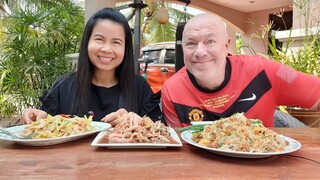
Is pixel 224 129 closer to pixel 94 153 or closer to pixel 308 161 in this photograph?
pixel 308 161

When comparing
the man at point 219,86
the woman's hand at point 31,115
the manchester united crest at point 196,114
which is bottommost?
the manchester united crest at point 196,114

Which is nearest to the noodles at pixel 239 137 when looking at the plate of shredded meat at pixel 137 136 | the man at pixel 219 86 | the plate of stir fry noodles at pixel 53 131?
the plate of shredded meat at pixel 137 136

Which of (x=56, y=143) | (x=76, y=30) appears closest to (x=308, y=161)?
(x=56, y=143)

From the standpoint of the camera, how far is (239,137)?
0.92m

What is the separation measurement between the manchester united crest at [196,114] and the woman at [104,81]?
0.22 m

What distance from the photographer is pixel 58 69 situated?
13.3 ft

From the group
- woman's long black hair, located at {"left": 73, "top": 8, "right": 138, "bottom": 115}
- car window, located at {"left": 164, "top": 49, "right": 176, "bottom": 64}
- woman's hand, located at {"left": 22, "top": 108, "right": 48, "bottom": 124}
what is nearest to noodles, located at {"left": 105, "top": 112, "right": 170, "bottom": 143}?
woman's hand, located at {"left": 22, "top": 108, "right": 48, "bottom": 124}

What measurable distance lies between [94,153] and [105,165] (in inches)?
5.5

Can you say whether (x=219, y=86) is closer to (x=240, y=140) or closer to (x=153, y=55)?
(x=240, y=140)

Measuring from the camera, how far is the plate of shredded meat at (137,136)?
0.95m

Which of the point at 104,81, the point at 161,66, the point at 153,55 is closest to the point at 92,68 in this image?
the point at 104,81

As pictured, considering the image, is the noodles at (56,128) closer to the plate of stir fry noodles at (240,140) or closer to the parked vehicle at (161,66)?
the plate of stir fry noodles at (240,140)

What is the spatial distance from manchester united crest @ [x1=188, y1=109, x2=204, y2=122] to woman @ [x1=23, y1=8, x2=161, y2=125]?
221mm

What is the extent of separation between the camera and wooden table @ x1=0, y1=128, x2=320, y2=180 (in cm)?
72
